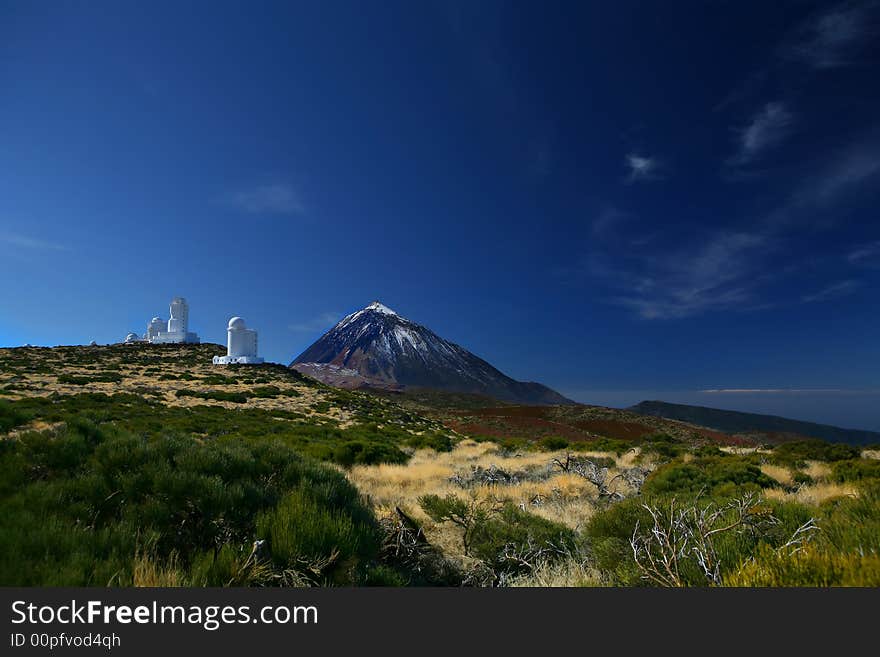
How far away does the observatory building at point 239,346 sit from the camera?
2138 inches

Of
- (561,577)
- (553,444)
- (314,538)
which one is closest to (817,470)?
(553,444)

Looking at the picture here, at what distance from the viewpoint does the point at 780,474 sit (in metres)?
12.0

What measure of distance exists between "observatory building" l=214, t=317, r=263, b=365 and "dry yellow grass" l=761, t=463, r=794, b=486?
56.7 metres

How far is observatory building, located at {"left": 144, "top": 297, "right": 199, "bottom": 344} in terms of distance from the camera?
67875 millimetres

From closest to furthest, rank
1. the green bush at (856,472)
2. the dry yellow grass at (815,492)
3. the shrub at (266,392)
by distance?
the dry yellow grass at (815,492), the green bush at (856,472), the shrub at (266,392)

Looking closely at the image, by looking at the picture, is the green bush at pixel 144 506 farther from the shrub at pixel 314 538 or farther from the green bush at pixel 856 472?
the green bush at pixel 856 472

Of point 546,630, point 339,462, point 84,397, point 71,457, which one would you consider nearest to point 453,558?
point 546,630

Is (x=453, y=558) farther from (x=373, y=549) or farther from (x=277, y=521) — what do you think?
(x=277, y=521)

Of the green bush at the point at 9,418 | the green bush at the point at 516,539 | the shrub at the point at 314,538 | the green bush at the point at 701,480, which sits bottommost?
the green bush at the point at 701,480

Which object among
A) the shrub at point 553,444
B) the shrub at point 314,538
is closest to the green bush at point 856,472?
the shrub at point 553,444

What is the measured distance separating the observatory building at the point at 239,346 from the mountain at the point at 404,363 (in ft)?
269

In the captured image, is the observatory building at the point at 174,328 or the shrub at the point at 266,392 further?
the observatory building at the point at 174,328

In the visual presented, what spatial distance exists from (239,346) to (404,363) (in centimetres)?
11272

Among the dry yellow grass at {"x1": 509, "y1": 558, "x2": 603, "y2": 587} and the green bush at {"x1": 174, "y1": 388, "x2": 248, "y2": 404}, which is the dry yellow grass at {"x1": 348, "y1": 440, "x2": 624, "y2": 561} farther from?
the green bush at {"x1": 174, "y1": 388, "x2": 248, "y2": 404}
